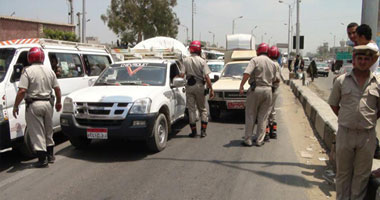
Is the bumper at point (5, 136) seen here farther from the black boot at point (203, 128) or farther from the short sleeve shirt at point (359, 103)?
the short sleeve shirt at point (359, 103)

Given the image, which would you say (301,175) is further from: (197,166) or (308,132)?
(308,132)

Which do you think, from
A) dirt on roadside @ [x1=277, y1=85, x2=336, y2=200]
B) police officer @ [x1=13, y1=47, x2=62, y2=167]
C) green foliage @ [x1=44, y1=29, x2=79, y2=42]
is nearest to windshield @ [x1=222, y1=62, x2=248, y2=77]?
dirt on roadside @ [x1=277, y1=85, x2=336, y2=200]

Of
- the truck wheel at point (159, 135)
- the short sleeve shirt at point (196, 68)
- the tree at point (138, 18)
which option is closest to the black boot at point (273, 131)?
the short sleeve shirt at point (196, 68)

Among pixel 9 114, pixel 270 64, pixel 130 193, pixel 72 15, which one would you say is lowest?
pixel 130 193

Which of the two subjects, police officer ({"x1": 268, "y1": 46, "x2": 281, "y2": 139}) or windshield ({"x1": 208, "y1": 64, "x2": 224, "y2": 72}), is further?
windshield ({"x1": 208, "y1": 64, "x2": 224, "y2": 72})

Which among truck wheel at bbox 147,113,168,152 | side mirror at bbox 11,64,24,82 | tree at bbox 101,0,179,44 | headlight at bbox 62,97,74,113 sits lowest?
truck wheel at bbox 147,113,168,152

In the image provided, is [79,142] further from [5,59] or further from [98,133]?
[5,59]

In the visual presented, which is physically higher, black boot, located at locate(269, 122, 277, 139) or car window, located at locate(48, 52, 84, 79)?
car window, located at locate(48, 52, 84, 79)

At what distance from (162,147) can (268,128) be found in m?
2.38

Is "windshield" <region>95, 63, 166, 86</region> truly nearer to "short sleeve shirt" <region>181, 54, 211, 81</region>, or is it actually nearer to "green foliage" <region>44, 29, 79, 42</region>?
"short sleeve shirt" <region>181, 54, 211, 81</region>

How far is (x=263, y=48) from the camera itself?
6.60m

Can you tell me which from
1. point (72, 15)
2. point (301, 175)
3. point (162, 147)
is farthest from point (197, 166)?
point (72, 15)

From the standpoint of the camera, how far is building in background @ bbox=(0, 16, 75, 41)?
23.1 m

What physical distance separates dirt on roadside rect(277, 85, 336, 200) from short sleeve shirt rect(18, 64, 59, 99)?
13.3ft
